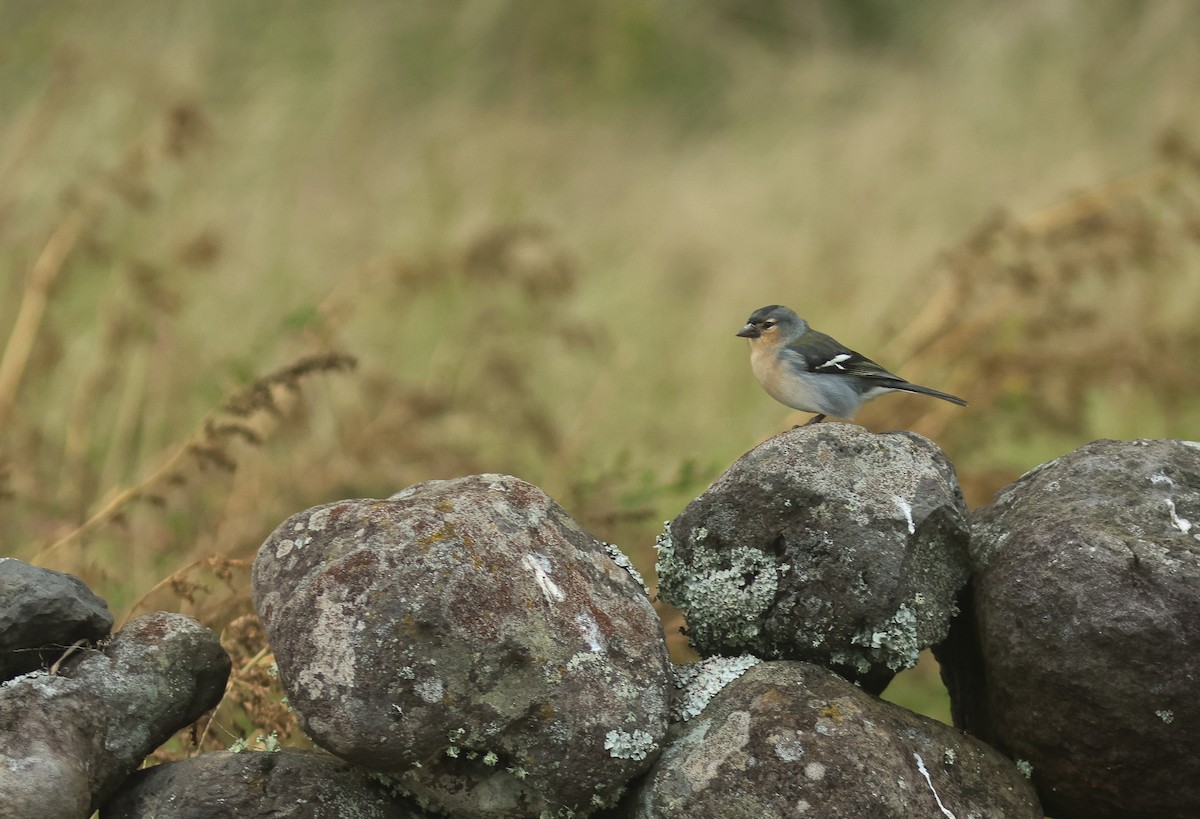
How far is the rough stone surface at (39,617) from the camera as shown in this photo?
308 centimetres

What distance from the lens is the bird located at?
472 cm

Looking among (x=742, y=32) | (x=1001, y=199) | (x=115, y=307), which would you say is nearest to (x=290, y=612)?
(x=115, y=307)

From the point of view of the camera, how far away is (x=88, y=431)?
7.25 meters

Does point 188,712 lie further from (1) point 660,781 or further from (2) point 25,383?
(2) point 25,383

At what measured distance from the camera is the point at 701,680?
3.41m

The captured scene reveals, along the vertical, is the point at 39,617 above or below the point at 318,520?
below

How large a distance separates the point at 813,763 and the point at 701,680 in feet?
1.34

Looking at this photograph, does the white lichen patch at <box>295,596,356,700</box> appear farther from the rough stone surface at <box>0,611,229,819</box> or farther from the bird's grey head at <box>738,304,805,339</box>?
the bird's grey head at <box>738,304,805,339</box>

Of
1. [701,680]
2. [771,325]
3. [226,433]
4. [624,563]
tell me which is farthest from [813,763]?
[226,433]

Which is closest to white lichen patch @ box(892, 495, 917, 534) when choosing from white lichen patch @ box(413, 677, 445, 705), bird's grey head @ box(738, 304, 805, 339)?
white lichen patch @ box(413, 677, 445, 705)

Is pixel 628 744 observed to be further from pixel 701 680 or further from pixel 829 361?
pixel 829 361

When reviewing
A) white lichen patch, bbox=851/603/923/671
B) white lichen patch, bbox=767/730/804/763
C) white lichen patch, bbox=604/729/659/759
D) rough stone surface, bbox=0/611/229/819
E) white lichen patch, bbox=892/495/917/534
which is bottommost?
rough stone surface, bbox=0/611/229/819

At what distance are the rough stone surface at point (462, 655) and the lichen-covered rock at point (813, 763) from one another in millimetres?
147

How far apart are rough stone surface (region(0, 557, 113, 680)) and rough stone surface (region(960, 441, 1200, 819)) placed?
7.41ft
